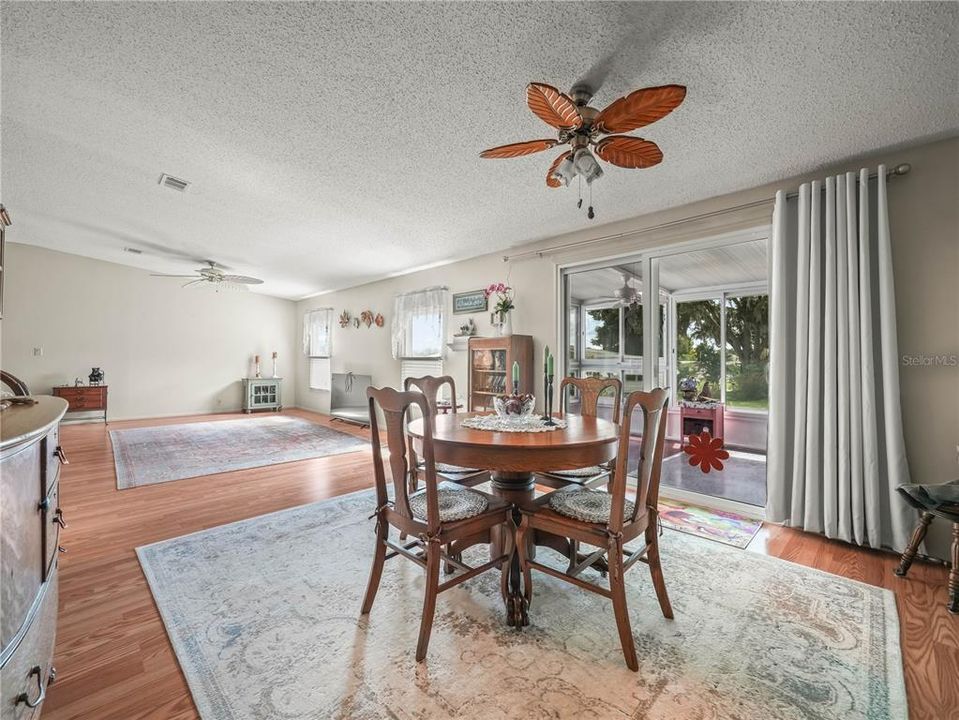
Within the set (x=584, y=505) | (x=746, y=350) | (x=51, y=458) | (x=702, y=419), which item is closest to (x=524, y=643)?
(x=584, y=505)

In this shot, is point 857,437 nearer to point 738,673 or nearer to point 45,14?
point 738,673

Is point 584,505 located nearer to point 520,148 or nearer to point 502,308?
point 520,148

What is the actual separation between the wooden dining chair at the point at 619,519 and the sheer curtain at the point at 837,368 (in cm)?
153

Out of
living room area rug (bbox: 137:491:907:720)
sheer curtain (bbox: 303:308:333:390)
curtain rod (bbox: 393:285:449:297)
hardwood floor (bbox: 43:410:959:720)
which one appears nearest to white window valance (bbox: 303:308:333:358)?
sheer curtain (bbox: 303:308:333:390)

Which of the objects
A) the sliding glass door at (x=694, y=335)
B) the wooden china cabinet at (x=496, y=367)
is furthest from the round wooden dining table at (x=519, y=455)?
the sliding glass door at (x=694, y=335)

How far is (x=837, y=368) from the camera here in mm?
2518

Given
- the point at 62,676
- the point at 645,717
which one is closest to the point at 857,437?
the point at 645,717

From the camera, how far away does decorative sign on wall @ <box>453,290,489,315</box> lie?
16.2 feet

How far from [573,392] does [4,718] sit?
518cm

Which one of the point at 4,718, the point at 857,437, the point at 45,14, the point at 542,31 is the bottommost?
the point at 4,718

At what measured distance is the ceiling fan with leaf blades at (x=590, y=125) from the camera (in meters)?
1.53

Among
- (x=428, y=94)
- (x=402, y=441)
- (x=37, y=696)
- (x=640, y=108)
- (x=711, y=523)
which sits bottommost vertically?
(x=711, y=523)

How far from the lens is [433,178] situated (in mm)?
3018

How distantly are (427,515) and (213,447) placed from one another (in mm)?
4568
